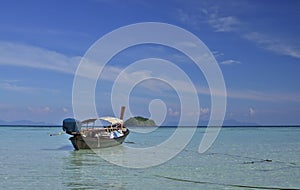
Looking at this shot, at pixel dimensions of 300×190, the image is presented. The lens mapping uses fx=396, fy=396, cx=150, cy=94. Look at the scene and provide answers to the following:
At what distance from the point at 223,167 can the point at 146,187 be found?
26.3ft

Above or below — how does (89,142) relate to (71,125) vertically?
below

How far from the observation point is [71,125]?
1188 inches

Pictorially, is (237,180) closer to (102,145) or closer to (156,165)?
(156,165)

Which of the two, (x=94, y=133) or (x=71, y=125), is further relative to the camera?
(x=94, y=133)

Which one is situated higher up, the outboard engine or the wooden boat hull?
the outboard engine

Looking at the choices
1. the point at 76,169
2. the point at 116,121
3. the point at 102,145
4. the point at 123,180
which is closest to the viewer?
the point at 123,180

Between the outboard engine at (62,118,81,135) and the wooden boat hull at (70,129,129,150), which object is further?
the wooden boat hull at (70,129,129,150)

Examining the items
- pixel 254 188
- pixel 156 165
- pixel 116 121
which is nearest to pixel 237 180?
pixel 254 188

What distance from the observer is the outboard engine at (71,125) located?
30078mm

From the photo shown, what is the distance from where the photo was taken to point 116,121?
38281mm

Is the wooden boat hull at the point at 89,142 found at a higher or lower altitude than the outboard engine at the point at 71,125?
lower

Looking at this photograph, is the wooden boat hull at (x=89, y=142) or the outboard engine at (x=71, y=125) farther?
the wooden boat hull at (x=89, y=142)

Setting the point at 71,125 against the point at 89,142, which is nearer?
the point at 71,125

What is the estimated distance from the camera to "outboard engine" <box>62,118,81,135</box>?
3008cm
